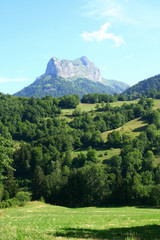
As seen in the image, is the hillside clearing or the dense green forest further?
the hillside clearing

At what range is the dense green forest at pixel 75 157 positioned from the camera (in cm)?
6781

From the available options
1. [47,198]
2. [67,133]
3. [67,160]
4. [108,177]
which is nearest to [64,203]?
[47,198]

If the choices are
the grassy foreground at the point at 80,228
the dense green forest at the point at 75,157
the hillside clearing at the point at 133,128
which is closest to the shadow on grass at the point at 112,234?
the grassy foreground at the point at 80,228

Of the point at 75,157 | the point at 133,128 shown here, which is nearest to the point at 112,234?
the point at 75,157

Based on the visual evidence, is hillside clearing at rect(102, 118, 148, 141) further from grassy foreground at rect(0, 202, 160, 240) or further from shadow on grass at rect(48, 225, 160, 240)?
shadow on grass at rect(48, 225, 160, 240)

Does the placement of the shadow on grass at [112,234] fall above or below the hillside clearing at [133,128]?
below

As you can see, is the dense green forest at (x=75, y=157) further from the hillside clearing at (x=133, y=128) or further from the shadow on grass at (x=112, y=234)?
the shadow on grass at (x=112, y=234)

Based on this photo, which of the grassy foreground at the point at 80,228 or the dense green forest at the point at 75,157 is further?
the dense green forest at the point at 75,157

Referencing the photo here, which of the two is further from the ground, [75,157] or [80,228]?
[80,228]

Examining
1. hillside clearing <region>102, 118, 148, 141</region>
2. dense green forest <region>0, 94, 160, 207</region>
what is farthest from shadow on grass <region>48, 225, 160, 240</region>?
hillside clearing <region>102, 118, 148, 141</region>

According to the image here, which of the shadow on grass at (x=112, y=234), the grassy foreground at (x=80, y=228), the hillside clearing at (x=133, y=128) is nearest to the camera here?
the grassy foreground at (x=80, y=228)

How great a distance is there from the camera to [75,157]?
117562 mm

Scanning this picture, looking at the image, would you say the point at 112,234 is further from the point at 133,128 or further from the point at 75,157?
the point at 133,128

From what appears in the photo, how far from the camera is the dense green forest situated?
6781 cm
